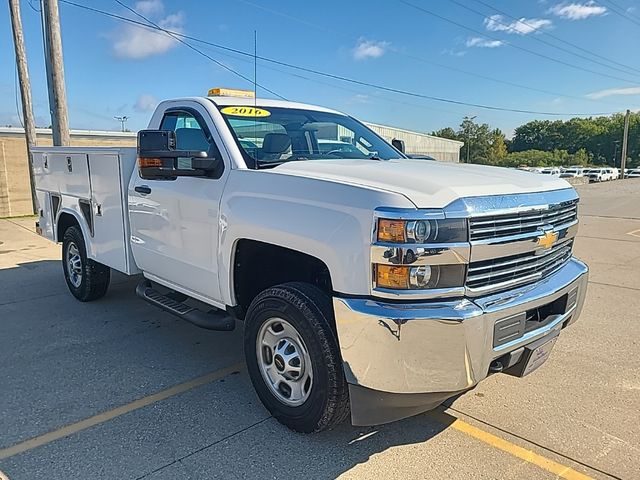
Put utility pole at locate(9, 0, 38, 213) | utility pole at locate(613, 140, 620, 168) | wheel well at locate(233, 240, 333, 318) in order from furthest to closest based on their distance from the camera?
utility pole at locate(613, 140, 620, 168) → utility pole at locate(9, 0, 38, 213) → wheel well at locate(233, 240, 333, 318)

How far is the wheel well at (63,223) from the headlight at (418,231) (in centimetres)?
451

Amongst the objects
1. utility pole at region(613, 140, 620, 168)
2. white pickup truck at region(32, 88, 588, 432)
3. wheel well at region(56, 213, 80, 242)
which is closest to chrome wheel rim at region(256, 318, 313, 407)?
white pickup truck at region(32, 88, 588, 432)

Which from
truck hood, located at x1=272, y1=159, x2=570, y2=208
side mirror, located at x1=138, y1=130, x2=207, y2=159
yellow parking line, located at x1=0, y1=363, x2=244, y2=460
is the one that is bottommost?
yellow parking line, located at x1=0, y1=363, x2=244, y2=460

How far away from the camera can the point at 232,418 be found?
132 inches

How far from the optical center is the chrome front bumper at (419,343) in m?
2.47

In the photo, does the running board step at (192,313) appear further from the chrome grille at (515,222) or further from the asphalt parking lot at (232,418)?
the chrome grille at (515,222)

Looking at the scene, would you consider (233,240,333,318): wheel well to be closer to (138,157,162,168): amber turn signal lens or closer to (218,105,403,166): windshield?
(218,105,403,166): windshield

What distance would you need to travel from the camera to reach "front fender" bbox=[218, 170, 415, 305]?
8.48 feet

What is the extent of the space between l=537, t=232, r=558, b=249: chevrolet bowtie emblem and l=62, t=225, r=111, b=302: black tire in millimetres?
4538

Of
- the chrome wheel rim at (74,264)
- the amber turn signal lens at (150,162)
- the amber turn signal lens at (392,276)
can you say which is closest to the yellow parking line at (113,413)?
the amber turn signal lens at (150,162)

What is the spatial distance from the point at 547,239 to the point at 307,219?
1405 mm

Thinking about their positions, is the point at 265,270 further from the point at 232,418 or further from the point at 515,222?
the point at 515,222

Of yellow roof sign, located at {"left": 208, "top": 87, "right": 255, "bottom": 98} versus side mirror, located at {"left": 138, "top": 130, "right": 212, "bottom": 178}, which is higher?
yellow roof sign, located at {"left": 208, "top": 87, "right": 255, "bottom": 98}

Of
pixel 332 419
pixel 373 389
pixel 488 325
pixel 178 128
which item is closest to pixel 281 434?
pixel 332 419
